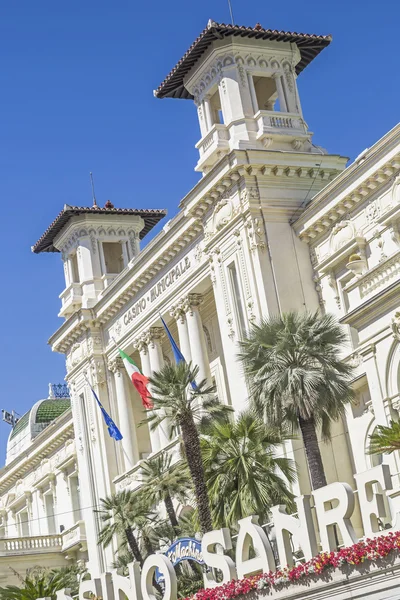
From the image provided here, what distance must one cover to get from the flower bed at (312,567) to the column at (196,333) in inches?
674

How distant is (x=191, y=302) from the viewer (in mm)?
46656

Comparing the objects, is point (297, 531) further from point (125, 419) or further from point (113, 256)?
point (113, 256)

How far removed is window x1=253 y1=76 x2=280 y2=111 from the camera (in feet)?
151

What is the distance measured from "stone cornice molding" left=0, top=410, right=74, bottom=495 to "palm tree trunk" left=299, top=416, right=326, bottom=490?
111ft

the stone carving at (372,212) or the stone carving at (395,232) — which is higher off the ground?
the stone carving at (372,212)

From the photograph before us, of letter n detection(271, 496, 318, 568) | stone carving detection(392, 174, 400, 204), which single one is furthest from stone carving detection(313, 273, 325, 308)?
letter n detection(271, 496, 318, 568)

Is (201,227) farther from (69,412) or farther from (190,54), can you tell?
(69,412)

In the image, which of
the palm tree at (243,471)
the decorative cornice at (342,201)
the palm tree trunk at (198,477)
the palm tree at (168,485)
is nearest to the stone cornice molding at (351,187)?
the decorative cornice at (342,201)

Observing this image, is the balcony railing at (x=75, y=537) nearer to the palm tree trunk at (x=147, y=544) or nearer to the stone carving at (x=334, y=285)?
the palm tree trunk at (x=147, y=544)

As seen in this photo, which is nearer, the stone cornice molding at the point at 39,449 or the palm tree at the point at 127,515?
the palm tree at the point at 127,515

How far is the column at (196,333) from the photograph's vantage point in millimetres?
45688

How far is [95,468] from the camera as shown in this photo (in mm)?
53219

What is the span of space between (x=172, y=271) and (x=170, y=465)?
875 cm

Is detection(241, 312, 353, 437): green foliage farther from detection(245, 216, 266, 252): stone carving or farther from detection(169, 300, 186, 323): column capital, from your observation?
detection(169, 300, 186, 323): column capital
